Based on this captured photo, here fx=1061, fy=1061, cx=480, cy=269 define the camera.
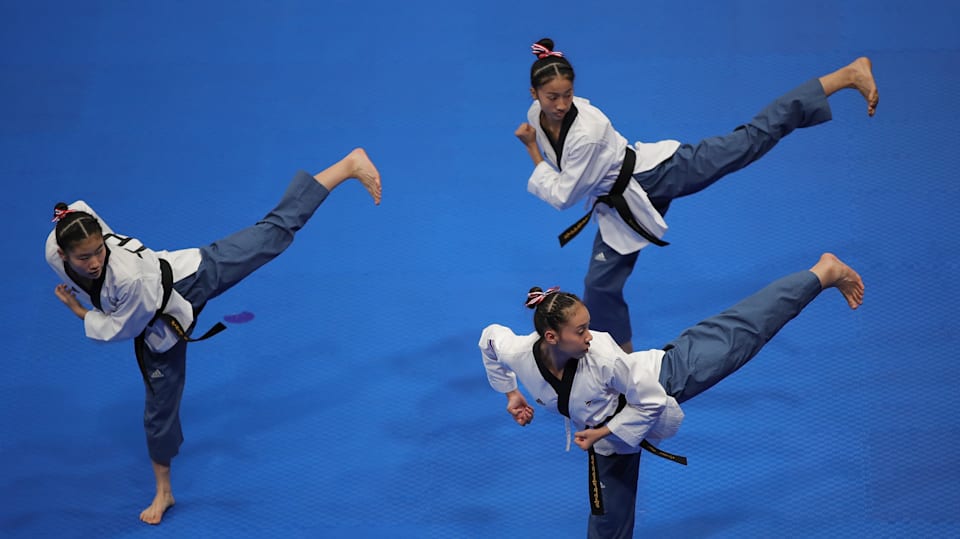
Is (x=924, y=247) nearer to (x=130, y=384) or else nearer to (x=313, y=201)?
(x=313, y=201)

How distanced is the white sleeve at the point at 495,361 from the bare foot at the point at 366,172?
3.00ft

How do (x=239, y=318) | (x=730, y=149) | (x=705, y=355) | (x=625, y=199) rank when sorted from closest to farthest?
(x=705, y=355) → (x=625, y=199) → (x=730, y=149) → (x=239, y=318)

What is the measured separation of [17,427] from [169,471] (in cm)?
76

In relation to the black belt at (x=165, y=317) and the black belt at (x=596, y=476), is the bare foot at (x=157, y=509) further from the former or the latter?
the black belt at (x=596, y=476)

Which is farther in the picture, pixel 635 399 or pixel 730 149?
pixel 730 149

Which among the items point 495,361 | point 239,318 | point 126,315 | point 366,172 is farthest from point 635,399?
point 239,318

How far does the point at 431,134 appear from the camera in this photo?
5.33 metres

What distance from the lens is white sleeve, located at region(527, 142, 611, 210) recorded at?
3.54 m

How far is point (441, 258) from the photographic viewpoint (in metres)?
4.71

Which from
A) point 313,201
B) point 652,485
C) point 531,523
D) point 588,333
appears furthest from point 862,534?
point 313,201

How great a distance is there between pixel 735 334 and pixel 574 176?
0.75 meters

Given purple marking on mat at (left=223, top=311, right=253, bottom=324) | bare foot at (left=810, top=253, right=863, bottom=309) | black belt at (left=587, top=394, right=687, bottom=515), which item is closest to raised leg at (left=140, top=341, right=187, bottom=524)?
purple marking on mat at (left=223, top=311, right=253, bottom=324)

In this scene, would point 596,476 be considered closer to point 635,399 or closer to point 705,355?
point 635,399

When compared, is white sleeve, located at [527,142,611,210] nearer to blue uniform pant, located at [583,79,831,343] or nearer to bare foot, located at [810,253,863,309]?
blue uniform pant, located at [583,79,831,343]
